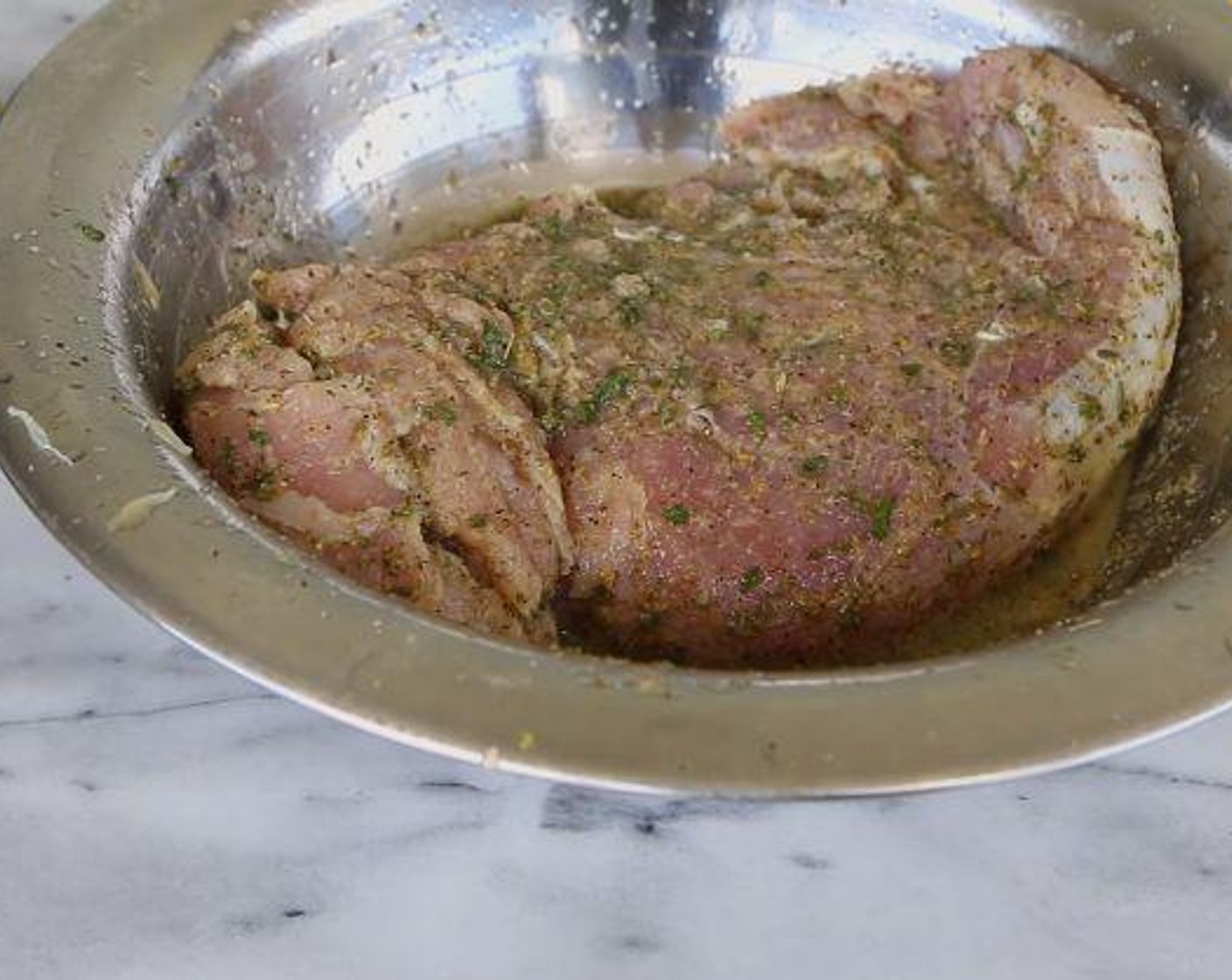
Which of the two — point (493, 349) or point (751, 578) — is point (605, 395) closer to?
point (493, 349)

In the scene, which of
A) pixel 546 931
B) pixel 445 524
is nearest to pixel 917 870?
pixel 546 931

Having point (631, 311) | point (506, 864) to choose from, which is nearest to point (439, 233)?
point (631, 311)

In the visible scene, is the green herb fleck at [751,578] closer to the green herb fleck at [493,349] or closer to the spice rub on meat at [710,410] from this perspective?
the spice rub on meat at [710,410]

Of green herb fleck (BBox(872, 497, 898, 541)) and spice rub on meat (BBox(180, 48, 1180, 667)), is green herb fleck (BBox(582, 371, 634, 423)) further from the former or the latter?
green herb fleck (BBox(872, 497, 898, 541))

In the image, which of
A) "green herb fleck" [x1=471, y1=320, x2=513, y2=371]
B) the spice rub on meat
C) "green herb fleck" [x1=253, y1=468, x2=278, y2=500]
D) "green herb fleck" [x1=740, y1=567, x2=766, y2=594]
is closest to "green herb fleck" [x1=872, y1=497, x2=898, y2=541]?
the spice rub on meat

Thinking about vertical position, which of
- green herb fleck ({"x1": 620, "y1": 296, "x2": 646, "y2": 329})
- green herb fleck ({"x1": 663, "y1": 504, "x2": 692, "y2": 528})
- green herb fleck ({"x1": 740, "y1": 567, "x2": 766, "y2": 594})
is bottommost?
green herb fleck ({"x1": 740, "y1": 567, "x2": 766, "y2": 594})

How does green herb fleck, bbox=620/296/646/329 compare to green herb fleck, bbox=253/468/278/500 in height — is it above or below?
above

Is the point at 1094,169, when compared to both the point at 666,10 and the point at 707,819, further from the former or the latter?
the point at 707,819
